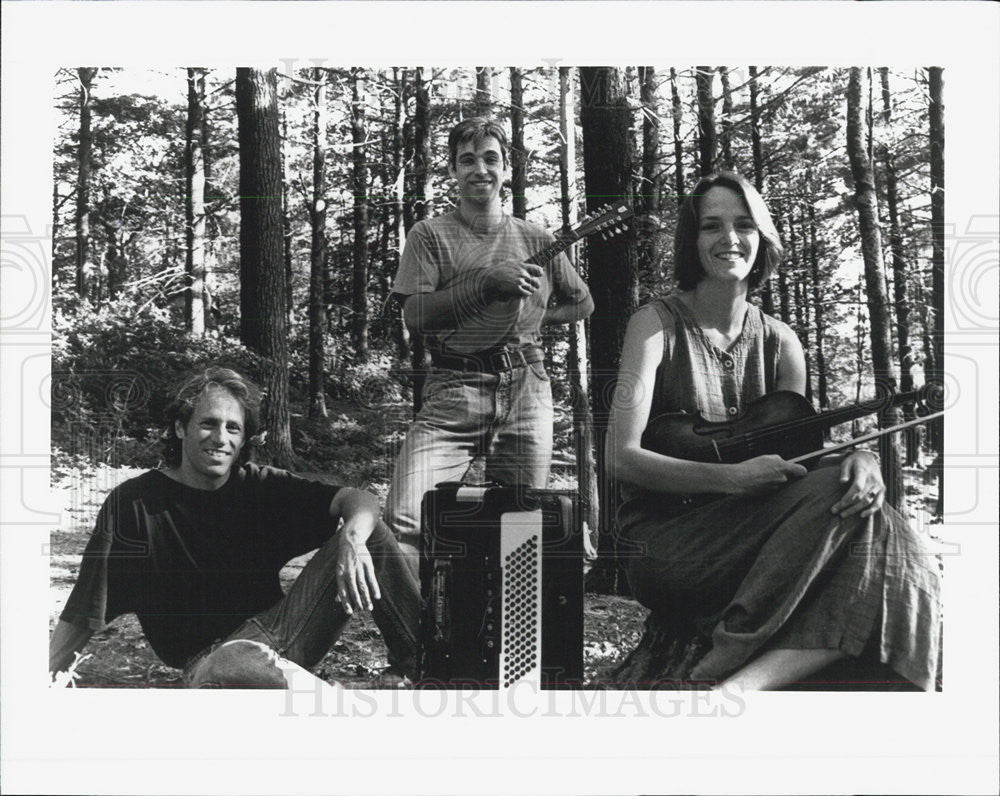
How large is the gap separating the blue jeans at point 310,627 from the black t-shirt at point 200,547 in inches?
2.9

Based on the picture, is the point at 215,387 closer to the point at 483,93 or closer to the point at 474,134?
the point at 474,134

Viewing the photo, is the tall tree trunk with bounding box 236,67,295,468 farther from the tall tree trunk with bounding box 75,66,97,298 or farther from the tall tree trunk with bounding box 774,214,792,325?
the tall tree trunk with bounding box 774,214,792,325

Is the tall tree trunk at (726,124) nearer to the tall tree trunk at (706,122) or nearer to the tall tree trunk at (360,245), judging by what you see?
the tall tree trunk at (706,122)

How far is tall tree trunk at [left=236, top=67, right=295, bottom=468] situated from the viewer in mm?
5355

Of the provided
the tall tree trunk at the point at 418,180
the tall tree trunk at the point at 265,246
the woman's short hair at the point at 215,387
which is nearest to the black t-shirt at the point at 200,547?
the woman's short hair at the point at 215,387

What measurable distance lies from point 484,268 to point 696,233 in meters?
1.06

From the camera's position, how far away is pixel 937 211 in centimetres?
546

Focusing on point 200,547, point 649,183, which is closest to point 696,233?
point 649,183

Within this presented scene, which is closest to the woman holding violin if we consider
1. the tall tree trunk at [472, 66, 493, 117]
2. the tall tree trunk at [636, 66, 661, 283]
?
the tall tree trunk at [636, 66, 661, 283]

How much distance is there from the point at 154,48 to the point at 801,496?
12.7 feet

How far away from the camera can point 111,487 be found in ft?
17.6

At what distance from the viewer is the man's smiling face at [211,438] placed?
17.5 ft

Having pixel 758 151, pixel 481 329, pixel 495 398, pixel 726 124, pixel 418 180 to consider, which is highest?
pixel 726 124

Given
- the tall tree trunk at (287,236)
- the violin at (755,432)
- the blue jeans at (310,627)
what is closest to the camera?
the violin at (755,432)
